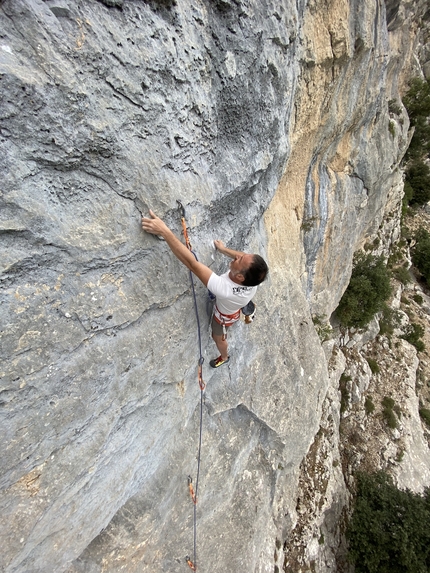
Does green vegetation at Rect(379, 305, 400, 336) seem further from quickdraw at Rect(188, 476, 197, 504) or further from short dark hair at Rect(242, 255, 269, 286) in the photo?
short dark hair at Rect(242, 255, 269, 286)

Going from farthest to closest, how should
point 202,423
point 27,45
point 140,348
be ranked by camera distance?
point 202,423, point 140,348, point 27,45

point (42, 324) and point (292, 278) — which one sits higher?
point (42, 324)

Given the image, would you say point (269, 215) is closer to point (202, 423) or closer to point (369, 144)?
point (202, 423)

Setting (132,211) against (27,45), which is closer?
(27,45)

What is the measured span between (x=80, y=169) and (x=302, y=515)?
12008 mm

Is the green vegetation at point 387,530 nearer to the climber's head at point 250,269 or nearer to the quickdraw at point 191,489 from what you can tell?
the quickdraw at point 191,489

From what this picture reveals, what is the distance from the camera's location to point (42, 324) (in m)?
2.85

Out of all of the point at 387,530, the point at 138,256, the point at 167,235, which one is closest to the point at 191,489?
the point at 138,256

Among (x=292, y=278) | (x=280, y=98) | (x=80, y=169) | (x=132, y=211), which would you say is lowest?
(x=292, y=278)

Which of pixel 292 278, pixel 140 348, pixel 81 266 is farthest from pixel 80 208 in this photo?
pixel 292 278

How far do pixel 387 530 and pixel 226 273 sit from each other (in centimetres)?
1428

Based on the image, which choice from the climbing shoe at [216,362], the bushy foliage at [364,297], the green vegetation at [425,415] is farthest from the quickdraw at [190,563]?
the green vegetation at [425,415]

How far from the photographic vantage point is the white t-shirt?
3.83 m

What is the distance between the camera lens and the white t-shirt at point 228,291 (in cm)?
383
